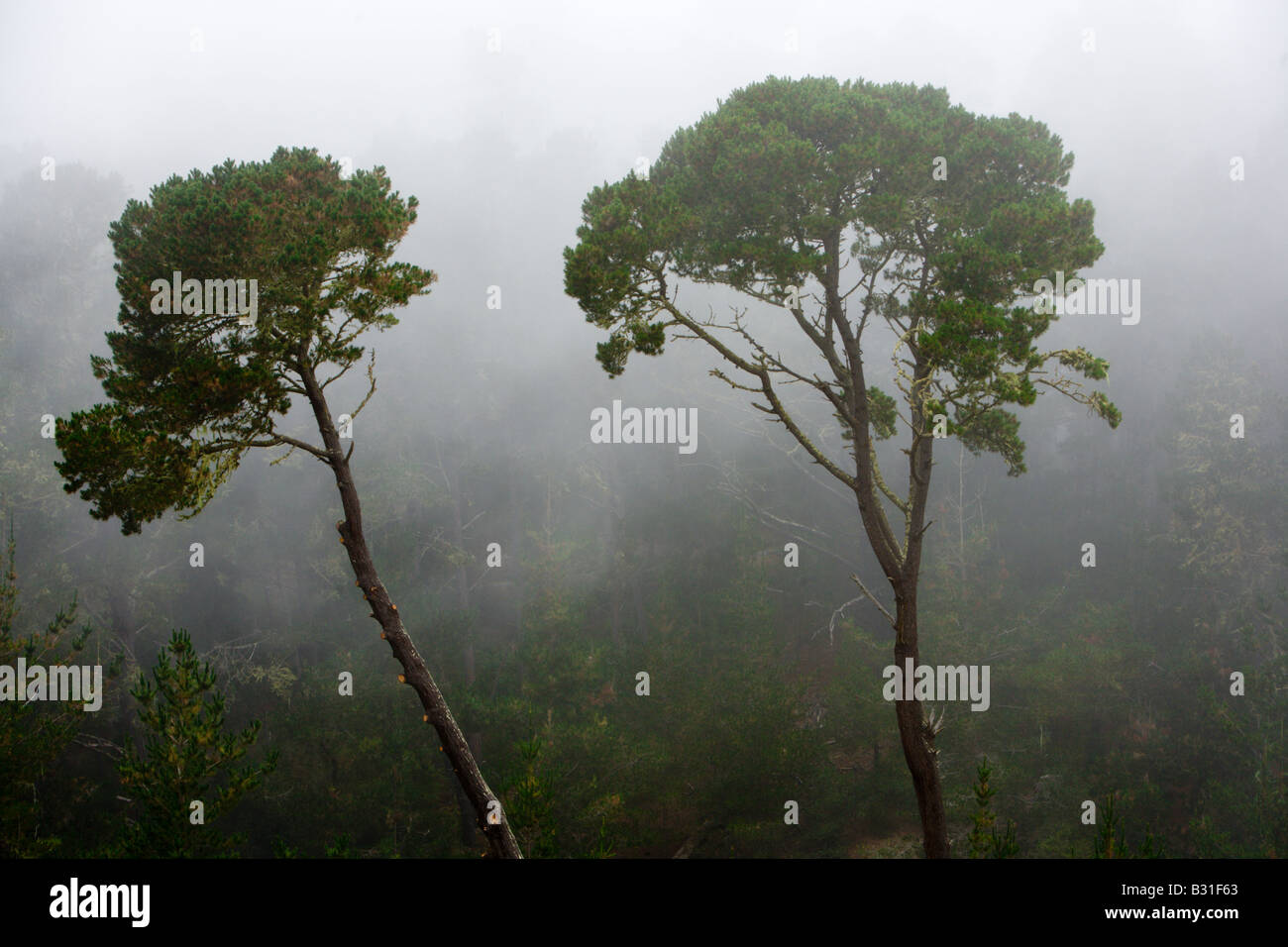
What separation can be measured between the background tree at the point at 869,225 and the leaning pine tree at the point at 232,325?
8.08ft

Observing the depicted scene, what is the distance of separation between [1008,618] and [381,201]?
21615 mm

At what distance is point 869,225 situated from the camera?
898 cm

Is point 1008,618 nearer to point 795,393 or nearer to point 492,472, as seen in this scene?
point 795,393

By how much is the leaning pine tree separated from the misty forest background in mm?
6946

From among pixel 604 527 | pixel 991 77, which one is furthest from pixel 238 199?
pixel 991 77

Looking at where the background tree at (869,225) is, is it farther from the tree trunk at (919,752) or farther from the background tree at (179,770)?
the background tree at (179,770)

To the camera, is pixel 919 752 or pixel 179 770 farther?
pixel 179 770

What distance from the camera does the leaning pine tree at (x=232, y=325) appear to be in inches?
252

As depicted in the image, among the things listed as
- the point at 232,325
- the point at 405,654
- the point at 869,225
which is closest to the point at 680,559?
the point at 869,225

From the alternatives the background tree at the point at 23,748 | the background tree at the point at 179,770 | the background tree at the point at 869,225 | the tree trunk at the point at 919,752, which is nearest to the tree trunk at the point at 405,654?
the background tree at the point at 179,770

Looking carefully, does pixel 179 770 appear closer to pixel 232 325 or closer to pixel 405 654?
pixel 405 654

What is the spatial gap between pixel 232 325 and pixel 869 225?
7654 millimetres

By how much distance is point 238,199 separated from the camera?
266 inches
